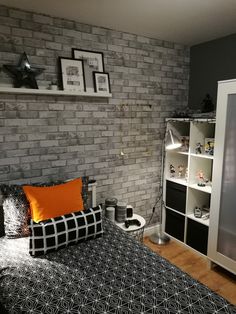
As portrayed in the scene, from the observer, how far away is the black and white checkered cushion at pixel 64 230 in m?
1.79

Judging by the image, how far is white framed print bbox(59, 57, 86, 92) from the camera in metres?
2.43

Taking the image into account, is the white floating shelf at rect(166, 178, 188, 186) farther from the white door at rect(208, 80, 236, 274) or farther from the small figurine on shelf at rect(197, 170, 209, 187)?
the white door at rect(208, 80, 236, 274)

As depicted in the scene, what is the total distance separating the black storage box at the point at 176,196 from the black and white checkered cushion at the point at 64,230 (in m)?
1.34

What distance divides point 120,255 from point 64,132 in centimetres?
132

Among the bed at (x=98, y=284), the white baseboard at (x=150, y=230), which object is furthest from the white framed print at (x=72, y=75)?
the white baseboard at (x=150, y=230)

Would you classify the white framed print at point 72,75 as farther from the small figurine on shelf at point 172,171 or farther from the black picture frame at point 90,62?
the small figurine on shelf at point 172,171

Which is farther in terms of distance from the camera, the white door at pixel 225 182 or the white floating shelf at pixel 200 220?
the white floating shelf at pixel 200 220

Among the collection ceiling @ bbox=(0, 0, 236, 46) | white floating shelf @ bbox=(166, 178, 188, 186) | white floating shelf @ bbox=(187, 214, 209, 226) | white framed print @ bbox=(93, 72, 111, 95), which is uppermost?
ceiling @ bbox=(0, 0, 236, 46)

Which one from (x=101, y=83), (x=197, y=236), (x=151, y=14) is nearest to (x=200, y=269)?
(x=197, y=236)

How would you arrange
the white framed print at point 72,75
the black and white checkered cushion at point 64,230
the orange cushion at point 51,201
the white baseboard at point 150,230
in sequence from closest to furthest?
the black and white checkered cushion at point 64,230, the orange cushion at point 51,201, the white framed print at point 72,75, the white baseboard at point 150,230

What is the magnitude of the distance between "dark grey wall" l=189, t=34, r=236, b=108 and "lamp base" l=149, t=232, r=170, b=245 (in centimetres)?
173

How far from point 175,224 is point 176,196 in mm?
367

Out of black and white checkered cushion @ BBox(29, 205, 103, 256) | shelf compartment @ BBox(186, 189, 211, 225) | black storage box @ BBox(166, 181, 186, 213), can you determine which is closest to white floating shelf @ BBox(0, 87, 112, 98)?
black and white checkered cushion @ BBox(29, 205, 103, 256)

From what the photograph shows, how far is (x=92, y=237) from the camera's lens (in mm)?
2016
